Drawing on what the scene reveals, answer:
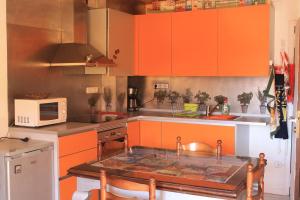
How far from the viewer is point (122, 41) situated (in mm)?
4406

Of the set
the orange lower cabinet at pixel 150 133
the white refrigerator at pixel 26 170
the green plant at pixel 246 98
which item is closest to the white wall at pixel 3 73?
the white refrigerator at pixel 26 170

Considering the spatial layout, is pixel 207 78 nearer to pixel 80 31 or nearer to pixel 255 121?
pixel 255 121

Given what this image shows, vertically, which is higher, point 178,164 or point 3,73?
point 3,73

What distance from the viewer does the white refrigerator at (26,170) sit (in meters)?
2.52

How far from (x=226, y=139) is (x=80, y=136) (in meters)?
1.66

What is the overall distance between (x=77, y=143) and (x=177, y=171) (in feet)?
4.63

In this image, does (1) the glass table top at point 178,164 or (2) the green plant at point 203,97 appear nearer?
(1) the glass table top at point 178,164

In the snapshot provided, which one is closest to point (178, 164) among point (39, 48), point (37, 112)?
point (37, 112)

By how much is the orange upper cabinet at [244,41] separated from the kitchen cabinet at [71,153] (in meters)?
1.84

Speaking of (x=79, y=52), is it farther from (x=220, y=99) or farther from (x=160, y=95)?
(x=220, y=99)

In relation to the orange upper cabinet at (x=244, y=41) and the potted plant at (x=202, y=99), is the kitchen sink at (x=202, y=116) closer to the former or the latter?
the potted plant at (x=202, y=99)

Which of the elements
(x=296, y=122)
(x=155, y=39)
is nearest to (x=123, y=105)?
(x=155, y=39)

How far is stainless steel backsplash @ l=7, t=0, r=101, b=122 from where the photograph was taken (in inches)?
127

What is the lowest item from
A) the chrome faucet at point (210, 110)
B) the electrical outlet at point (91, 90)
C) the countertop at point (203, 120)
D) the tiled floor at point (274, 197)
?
the tiled floor at point (274, 197)
